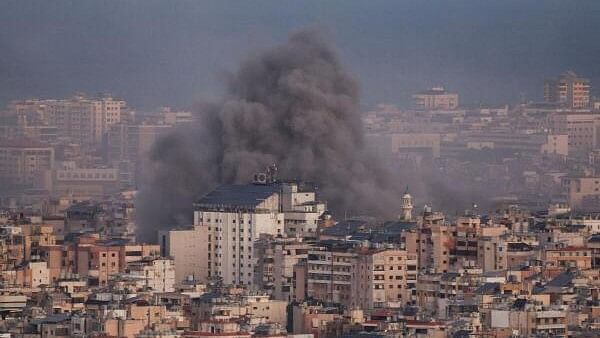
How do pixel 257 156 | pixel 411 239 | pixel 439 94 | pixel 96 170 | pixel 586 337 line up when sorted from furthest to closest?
pixel 439 94, pixel 96 170, pixel 257 156, pixel 411 239, pixel 586 337

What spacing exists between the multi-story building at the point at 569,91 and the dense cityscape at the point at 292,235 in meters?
8.73

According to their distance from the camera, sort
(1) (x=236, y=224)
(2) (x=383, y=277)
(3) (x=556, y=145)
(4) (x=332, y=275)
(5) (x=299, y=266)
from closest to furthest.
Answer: (2) (x=383, y=277), (4) (x=332, y=275), (5) (x=299, y=266), (1) (x=236, y=224), (3) (x=556, y=145)

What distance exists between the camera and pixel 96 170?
91.0 m

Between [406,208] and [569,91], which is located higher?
[569,91]

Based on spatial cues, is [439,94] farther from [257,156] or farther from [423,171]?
[257,156]

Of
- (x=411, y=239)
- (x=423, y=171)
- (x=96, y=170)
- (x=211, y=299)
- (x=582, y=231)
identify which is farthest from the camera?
(x=96, y=170)

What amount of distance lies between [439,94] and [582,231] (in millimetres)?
39741

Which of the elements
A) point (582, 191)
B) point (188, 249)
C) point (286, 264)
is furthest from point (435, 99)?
point (286, 264)

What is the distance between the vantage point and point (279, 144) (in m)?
62.8

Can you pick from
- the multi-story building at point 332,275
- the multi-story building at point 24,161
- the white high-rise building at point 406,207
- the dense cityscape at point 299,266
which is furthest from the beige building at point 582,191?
the multi-story building at point 332,275

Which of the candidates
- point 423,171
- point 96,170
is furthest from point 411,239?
point 96,170

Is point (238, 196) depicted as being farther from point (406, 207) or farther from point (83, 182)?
point (83, 182)

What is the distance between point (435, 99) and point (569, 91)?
4.22 meters

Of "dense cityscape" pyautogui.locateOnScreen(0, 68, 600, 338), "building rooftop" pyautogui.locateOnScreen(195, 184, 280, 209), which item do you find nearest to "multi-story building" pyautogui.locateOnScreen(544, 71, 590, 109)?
"dense cityscape" pyautogui.locateOnScreen(0, 68, 600, 338)
